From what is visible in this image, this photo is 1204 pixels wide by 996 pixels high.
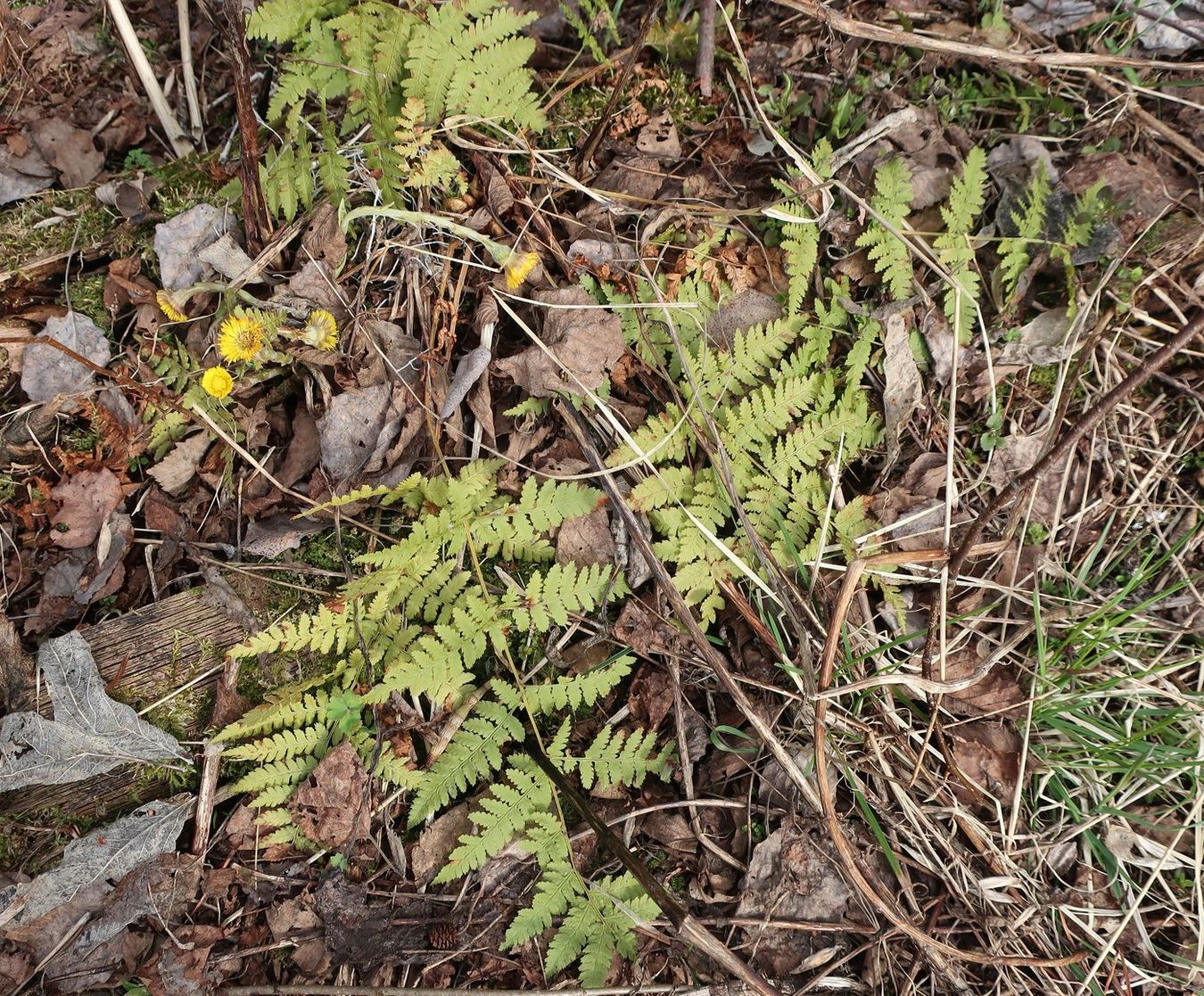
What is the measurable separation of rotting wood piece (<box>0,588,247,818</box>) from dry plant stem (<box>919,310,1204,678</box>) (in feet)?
8.88

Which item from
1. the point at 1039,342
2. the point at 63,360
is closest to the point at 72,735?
the point at 63,360

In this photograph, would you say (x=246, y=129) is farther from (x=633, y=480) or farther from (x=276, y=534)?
(x=633, y=480)

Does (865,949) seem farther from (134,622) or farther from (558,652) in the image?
(134,622)

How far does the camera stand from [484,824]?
111 inches

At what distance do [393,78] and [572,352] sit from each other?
1362mm

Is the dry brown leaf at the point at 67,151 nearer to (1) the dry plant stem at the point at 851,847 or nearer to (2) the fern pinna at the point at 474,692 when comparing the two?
(2) the fern pinna at the point at 474,692

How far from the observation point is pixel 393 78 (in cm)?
320

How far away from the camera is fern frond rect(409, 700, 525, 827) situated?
9.32 feet

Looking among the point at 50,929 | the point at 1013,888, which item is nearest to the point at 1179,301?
the point at 1013,888

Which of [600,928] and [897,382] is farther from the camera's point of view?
[897,382]

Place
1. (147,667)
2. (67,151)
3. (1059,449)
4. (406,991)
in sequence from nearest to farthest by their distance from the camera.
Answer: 1. (1059,449)
2. (406,991)
3. (147,667)
4. (67,151)

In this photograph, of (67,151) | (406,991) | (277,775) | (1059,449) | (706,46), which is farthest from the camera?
(67,151)

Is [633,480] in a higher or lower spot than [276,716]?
higher

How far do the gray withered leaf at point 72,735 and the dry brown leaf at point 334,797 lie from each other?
0.51 m
